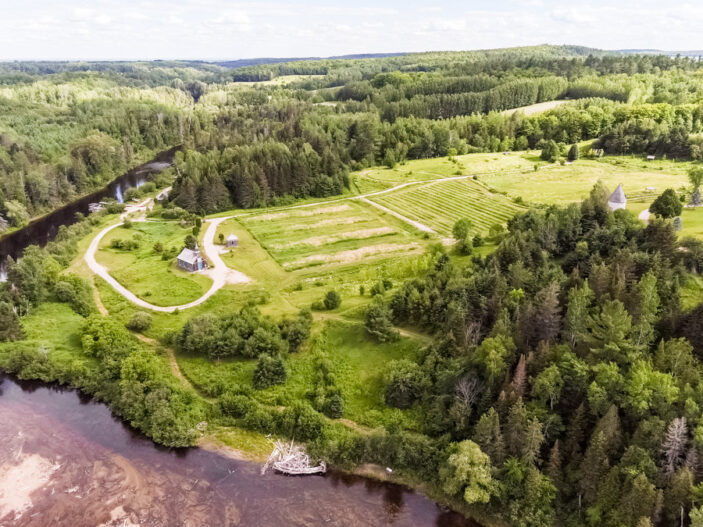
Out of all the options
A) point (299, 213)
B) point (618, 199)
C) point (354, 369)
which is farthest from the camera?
point (299, 213)

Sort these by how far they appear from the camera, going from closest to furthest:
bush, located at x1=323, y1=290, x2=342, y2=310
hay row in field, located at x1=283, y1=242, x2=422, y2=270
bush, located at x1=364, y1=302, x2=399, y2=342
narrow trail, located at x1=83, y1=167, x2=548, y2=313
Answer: bush, located at x1=364, y1=302, x2=399, y2=342 < bush, located at x1=323, y1=290, x2=342, y2=310 < narrow trail, located at x1=83, y1=167, x2=548, y2=313 < hay row in field, located at x1=283, y1=242, x2=422, y2=270

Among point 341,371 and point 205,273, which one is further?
point 205,273

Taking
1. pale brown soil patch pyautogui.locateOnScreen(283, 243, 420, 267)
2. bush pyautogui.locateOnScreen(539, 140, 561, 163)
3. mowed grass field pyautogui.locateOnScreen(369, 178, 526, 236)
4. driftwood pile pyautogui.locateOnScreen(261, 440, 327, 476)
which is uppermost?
bush pyautogui.locateOnScreen(539, 140, 561, 163)

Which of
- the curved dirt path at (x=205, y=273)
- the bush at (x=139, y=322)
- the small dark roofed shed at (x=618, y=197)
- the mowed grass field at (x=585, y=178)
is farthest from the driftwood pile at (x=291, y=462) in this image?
the mowed grass field at (x=585, y=178)

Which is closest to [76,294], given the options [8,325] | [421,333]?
[8,325]

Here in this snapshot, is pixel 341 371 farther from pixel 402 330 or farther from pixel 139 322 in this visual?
pixel 139 322

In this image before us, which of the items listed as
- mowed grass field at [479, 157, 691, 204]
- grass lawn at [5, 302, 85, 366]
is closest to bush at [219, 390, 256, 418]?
grass lawn at [5, 302, 85, 366]

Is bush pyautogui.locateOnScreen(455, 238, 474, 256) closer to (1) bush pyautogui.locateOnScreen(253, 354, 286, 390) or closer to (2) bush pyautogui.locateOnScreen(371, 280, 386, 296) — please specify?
(2) bush pyautogui.locateOnScreen(371, 280, 386, 296)

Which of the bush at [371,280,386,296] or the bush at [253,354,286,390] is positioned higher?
the bush at [371,280,386,296]
